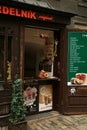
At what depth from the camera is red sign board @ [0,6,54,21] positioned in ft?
20.9

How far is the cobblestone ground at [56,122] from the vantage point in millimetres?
7055

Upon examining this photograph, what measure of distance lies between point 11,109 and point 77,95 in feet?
8.52

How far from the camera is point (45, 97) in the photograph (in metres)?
8.38

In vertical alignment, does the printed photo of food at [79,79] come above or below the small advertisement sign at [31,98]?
above

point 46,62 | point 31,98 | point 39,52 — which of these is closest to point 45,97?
point 31,98

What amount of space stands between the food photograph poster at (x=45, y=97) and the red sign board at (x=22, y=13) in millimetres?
2143

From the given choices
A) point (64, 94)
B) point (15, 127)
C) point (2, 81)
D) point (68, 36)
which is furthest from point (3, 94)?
point (68, 36)

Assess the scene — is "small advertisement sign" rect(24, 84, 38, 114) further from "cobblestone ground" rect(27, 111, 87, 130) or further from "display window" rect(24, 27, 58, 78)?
"display window" rect(24, 27, 58, 78)

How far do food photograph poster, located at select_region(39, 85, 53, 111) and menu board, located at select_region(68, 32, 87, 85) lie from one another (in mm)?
721

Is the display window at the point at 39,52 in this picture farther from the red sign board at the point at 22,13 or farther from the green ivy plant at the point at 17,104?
the green ivy plant at the point at 17,104

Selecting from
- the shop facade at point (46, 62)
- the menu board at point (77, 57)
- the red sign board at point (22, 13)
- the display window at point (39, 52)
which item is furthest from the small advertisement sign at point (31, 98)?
the red sign board at point (22, 13)

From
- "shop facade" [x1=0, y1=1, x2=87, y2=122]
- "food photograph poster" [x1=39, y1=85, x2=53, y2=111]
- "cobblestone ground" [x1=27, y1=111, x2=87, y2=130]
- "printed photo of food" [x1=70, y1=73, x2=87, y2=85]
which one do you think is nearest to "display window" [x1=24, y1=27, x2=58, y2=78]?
"shop facade" [x1=0, y1=1, x2=87, y2=122]

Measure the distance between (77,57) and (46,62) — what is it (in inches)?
38.5

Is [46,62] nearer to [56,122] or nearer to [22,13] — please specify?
[56,122]
